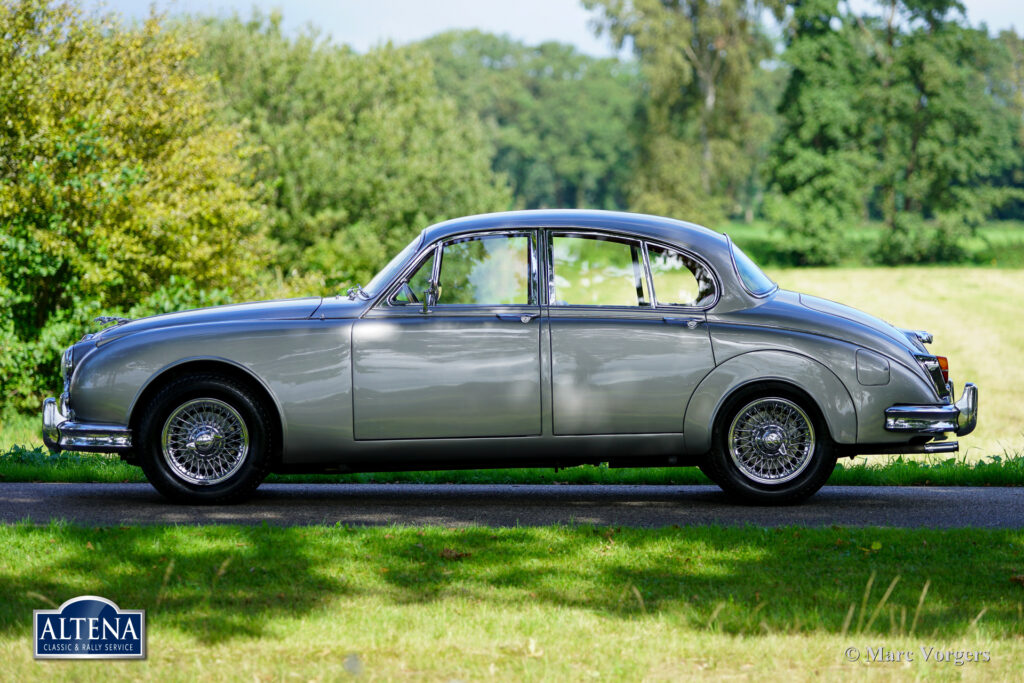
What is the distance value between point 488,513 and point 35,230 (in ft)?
46.2

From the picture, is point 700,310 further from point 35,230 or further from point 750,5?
point 750,5

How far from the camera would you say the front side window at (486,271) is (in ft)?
24.7

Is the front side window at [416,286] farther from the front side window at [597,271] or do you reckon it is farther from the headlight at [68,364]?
the headlight at [68,364]

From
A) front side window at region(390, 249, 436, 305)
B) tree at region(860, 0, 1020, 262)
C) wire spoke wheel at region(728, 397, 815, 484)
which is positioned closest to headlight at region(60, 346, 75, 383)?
front side window at region(390, 249, 436, 305)

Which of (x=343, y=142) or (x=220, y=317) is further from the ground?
(x=343, y=142)

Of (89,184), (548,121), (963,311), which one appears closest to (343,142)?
(963,311)

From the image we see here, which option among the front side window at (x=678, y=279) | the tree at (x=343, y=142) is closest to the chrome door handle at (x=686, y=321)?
the front side window at (x=678, y=279)

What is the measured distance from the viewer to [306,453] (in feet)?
24.1

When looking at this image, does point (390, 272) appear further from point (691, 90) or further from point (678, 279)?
point (691, 90)

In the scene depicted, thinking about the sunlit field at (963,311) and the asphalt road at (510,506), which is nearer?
the asphalt road at (510,506)

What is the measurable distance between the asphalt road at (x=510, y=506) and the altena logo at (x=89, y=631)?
2.12 metres

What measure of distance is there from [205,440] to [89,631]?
277cm

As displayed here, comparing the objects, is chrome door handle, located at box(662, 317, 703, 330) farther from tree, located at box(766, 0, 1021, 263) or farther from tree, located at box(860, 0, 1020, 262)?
tree, located at box(860, 0, 1020, 262)

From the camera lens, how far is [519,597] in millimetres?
5238
